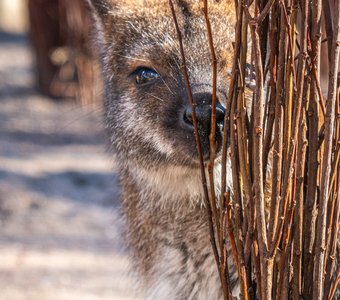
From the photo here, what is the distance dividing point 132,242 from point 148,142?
995 millimetres

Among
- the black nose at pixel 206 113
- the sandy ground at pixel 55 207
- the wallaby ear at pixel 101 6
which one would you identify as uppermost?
the wallaby ear at pixel 101 6

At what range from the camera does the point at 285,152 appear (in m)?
3.71

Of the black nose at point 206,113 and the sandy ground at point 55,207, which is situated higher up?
the black nose at point 206,113

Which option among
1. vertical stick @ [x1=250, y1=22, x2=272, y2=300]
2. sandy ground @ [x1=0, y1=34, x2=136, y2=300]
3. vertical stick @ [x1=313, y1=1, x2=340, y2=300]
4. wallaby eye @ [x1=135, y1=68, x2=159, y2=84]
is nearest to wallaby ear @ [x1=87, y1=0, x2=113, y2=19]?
wallaby eye @ [x1=135, y1=68, x2=159, y2=84]

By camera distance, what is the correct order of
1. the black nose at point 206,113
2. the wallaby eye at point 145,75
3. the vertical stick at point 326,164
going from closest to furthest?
→ the vertical stick at point 326,164, the black nose at point 206,113, the wallaby eye at point 145,75

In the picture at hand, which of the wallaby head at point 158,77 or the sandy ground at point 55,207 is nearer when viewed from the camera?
the wallaby head at point 158,77

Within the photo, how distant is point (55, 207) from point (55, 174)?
3.31 feet

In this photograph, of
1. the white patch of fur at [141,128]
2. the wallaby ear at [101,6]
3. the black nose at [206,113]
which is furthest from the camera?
the wallaby ear at [101,6]

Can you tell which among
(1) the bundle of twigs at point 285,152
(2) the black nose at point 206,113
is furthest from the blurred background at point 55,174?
(1) the bundle of twigs at point 285,152

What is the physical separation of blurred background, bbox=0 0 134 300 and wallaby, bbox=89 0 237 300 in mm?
1122

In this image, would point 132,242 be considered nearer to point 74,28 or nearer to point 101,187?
point 101,187

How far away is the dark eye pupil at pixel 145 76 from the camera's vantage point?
16.1 ft

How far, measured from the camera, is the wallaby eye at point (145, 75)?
4891 mm

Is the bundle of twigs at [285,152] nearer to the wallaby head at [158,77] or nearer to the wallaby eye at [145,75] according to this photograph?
the wallaby head at [158,77]
